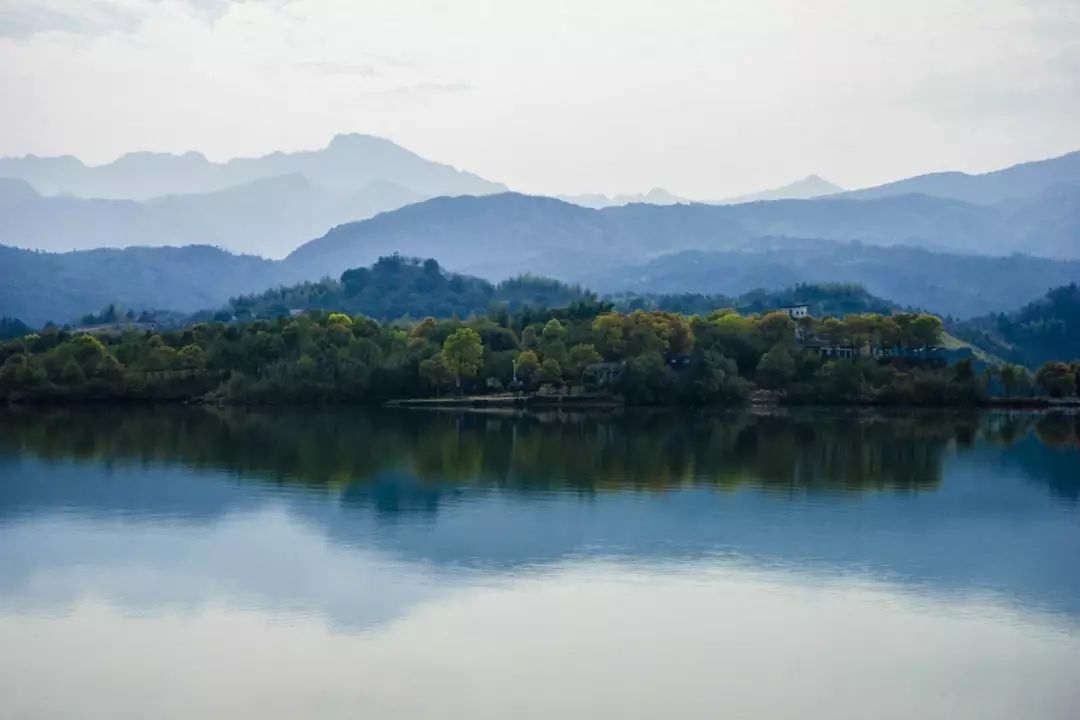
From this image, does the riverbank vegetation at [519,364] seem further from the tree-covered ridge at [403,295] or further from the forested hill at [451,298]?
the tree-covered ridge at [403,295]

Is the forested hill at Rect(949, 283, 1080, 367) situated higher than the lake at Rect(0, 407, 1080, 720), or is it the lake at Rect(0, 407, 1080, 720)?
the forested hill at Rect(949, 283, 1080, 367)

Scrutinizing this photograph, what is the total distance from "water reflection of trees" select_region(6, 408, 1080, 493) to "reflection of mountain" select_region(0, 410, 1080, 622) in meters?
0.13

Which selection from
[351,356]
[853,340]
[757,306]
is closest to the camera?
[351,356]

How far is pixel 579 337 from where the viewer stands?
162 ft

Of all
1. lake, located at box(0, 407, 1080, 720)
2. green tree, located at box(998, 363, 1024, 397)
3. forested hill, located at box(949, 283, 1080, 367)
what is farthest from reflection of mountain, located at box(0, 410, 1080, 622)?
forested hill, located at box(949, 283, 1080, 367)

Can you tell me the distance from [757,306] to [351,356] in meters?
47.9

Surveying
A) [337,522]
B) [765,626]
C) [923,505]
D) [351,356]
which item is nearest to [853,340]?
[351,356]

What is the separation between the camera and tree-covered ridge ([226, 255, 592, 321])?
328 feet

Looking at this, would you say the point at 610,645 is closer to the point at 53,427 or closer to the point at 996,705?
the point at 996,705

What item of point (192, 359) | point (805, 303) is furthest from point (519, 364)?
point (805, 303)

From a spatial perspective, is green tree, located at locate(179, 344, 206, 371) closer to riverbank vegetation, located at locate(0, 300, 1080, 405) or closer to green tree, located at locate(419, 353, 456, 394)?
riverbank vegetation, located at locate(0, 300, 1080, 405)

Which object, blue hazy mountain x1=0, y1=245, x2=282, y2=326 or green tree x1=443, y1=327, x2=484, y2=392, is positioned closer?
green tree x1=443, y1=327, x2=484, y2=392

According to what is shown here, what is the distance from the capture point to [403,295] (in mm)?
107125

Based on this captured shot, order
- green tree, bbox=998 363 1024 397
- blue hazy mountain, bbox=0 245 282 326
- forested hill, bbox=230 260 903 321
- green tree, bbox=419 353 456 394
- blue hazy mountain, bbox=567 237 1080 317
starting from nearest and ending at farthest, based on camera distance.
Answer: green tree, bbox=419 353 456 394 < green tree, bbox=998 363 1024 397 < forested hill, bbox=230 260 903 321 < blue hazy mountain, bbox=0 245 282 326 < blue hazy mountain, bbox=567 237 1080 317
